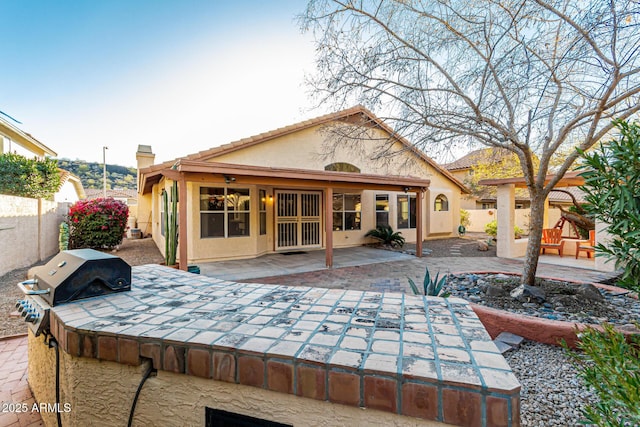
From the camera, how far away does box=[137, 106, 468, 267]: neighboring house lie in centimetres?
654

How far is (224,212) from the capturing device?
365 inches

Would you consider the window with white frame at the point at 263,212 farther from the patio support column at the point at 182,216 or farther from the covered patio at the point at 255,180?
the patio support column at the point at 182,216

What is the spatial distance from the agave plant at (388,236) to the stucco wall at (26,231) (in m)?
11.8

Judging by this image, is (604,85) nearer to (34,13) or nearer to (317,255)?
(317,255)

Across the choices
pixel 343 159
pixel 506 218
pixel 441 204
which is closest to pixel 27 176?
pixel 343 159

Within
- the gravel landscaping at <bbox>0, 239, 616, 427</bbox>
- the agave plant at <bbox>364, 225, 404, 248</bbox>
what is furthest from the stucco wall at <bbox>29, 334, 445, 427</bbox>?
the agave plant at <bbox>364, 225, 404, 248</bbox>

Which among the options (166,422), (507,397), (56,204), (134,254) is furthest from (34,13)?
(507,397)

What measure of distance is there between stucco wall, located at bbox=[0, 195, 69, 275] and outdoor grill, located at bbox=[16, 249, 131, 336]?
7.06 m

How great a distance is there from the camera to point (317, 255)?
10141mm

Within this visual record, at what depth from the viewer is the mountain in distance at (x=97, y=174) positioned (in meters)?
35.9

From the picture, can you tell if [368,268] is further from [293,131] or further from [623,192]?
[623,192]

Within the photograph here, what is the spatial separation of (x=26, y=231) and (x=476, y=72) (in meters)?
12.0

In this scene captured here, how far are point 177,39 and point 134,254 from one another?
23.1 feet

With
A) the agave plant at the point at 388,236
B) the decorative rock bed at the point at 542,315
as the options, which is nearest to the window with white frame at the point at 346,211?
the agave plant at the point at 388,236
